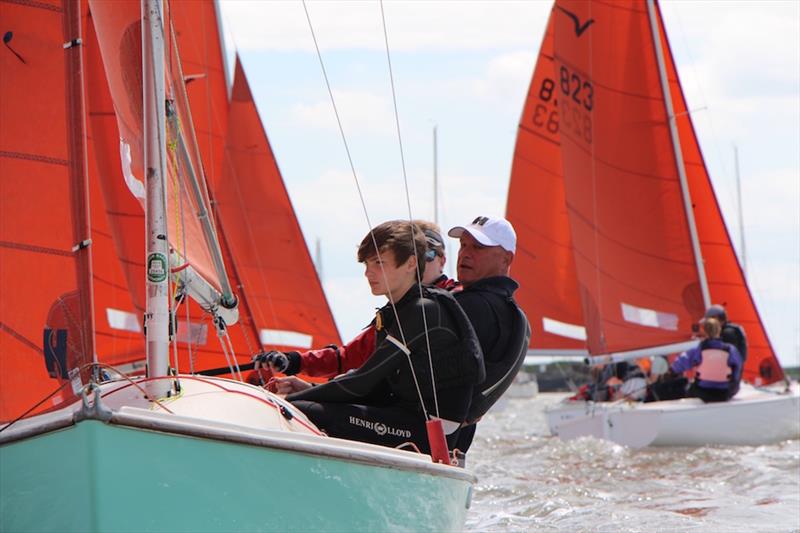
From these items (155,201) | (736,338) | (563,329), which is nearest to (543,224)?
(563,329)

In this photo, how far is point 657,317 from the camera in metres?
16.4

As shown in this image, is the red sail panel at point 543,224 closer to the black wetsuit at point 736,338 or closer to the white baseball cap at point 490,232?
the black wetsuit at point 736,338

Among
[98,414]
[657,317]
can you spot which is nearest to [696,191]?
[657,317]

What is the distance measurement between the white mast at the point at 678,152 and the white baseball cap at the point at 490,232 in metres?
11.6

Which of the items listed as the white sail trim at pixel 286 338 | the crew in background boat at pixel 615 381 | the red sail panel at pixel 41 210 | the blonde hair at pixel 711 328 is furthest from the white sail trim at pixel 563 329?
the red sail panel at pixel 41 210

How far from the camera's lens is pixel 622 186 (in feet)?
55.8

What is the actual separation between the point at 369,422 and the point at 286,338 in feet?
33.0

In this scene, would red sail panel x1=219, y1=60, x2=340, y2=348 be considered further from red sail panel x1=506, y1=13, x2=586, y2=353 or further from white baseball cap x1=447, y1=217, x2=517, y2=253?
white baseball cap x1=447, y1=217, x2=517, y2=253

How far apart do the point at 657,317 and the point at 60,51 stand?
428 inches

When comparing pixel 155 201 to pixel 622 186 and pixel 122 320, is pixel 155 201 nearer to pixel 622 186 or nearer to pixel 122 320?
pixel 122 320

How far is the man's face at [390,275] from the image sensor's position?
176 inches

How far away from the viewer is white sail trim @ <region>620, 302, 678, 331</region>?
1631 cm

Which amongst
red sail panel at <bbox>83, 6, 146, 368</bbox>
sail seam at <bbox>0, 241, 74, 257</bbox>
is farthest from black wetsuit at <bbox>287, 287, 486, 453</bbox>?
red sail panel at <bbox>83, 6, 146, 368</bbox>

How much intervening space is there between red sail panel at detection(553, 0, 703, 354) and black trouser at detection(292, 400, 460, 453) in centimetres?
1208
